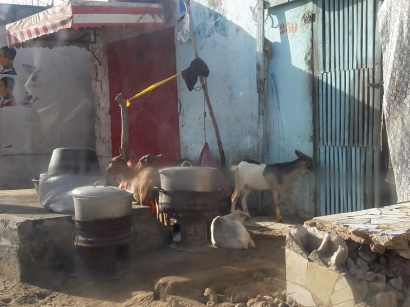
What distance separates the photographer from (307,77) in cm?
727

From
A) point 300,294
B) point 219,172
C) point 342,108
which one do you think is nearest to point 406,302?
point 300,294

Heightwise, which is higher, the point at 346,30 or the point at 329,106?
the point at 346,30

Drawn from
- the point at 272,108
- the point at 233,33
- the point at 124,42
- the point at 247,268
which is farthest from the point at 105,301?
the point at 124,42

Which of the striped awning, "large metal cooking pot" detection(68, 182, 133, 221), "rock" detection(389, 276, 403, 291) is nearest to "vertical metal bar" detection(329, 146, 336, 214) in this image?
"large metal cooking pot" detection(68, 182, 133, 221)

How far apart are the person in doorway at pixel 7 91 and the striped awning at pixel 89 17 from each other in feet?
8.91

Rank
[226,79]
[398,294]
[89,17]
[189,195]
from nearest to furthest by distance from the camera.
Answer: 1. [398,294]
2. [189,195]
3. [89,17]
4. [226,79]

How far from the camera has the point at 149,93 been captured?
10508 mm

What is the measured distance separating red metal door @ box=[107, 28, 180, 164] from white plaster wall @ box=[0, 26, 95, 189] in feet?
5.17

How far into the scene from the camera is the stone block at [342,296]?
142 inches

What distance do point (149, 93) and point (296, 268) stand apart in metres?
7.07

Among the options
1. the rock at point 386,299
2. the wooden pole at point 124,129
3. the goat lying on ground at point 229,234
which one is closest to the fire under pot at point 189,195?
the goat lying on ground at point 229,234

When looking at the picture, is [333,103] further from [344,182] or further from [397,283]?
[397,283]

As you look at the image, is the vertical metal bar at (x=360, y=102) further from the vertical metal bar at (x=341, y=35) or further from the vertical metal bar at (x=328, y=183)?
the vertical metal bar at (x=328, y=183)

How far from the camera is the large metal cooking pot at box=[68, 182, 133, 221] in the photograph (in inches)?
204
